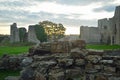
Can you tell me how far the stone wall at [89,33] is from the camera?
7025cm

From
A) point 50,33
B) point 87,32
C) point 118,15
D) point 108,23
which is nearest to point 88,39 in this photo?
point 87,32

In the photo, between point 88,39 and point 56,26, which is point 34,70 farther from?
point 56,26

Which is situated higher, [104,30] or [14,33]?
[104,30]

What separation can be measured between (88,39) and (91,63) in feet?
200

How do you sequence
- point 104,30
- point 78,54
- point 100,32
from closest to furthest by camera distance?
point 78,54 → point 104,30 → point 100,32

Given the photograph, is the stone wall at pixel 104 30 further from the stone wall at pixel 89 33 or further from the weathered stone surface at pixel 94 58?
A: the weathered stone surface at pixel 94 58

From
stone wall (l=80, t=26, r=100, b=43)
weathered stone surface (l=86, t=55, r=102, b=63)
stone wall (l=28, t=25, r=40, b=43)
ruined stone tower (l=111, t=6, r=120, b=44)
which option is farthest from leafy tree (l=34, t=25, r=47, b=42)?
weathered stone surface (l=86, t=55, r=102, b=63)

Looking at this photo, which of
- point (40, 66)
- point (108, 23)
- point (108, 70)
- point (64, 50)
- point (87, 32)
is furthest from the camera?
point (87, 32)

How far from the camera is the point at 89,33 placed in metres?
70.7

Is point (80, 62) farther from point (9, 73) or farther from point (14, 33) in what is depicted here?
point (14, 33)

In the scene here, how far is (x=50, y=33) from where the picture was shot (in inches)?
3280

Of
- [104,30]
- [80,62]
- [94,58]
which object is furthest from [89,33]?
[80,62]

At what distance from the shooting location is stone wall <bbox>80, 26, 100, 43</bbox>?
70.2m

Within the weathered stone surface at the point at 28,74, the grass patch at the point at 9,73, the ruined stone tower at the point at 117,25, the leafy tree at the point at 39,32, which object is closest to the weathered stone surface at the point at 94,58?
the weathered stone surface at the point at 28,74
